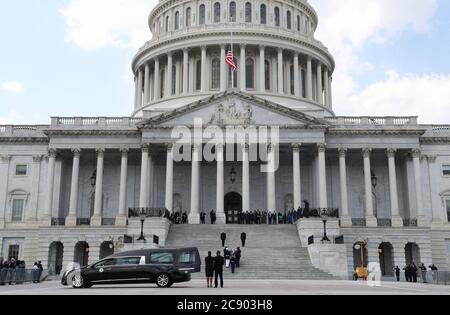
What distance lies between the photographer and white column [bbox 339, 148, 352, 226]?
55531 millimetres

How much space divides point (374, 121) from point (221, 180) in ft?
55.4

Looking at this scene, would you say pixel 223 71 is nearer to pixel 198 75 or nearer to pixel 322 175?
pixel 198 75

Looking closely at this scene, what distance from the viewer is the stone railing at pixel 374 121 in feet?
193

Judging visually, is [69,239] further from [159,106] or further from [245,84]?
[245,84]

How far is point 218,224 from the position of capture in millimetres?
51438

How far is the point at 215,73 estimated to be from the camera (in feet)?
242

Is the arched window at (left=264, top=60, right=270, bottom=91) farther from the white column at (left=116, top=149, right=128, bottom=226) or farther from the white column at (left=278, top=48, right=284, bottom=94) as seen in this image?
the white column at (left=116, top=149, right=128, bottom=226)

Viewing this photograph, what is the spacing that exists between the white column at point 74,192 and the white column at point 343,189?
2534 centimetres

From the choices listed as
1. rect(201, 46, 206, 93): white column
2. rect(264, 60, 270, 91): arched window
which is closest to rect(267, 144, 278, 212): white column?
rect(201, 46, 206, 93): white column

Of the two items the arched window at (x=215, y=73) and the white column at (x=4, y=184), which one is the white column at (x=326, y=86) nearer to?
the arched window at (x=215, y=73)

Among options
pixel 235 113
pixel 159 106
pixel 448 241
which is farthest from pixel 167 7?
pixel 448 241

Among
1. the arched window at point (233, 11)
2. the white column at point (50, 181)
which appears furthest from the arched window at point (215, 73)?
the white column at point (50, 181)

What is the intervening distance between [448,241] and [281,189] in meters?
17.0

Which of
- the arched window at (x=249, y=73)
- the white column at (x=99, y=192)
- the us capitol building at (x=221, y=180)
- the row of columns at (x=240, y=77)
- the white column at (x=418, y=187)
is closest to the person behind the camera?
the us capitol building at (x=221, y=180)
